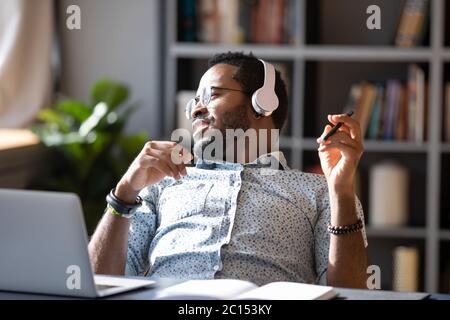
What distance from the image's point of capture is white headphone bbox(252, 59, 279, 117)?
1.92 m

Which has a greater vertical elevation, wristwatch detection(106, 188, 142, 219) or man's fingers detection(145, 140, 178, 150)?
man's fingers detection(145, 140, 178, 150)

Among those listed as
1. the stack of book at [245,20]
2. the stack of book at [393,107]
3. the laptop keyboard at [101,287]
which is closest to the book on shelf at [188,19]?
the stack of book at [245,20]

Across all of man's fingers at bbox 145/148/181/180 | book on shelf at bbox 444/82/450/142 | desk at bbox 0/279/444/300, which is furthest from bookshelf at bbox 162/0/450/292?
desk at bbox 0/279/444/300

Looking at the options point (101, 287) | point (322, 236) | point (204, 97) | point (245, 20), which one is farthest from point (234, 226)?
point (245, 20)

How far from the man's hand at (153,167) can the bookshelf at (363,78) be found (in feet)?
5.76

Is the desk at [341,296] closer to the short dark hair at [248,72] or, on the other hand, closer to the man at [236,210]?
the man at [236,210]

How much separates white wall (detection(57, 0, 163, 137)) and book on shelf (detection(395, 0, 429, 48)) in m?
0.96

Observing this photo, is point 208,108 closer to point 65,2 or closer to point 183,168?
point 183,168

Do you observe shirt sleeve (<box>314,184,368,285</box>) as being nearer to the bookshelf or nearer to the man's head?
the man's head

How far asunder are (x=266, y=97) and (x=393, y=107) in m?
1.67

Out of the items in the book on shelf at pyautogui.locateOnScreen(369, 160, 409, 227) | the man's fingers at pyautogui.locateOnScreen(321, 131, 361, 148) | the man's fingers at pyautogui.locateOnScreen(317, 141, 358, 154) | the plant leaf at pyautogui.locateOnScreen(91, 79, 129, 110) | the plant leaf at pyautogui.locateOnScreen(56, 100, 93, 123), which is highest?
the man's fingers at pyautogui.locateOnScreen(321, 131, 361, 148)

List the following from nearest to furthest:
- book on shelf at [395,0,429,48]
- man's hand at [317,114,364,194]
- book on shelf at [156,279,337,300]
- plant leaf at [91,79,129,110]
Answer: book on shelf at [156,279,337,300] < man's hand at [317,114,364,194] < book on shelf at [395,0,429,48] < plant leaf at [91,79,129,110]
